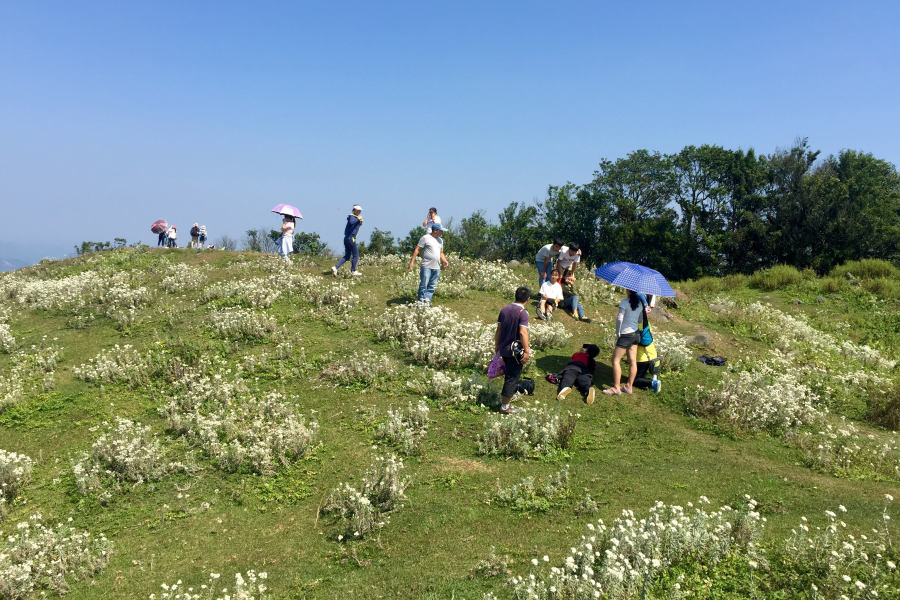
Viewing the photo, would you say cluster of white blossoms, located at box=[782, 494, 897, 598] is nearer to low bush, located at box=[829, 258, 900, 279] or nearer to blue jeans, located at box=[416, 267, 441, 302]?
blue jeans, located at box=[416, 267, 441, 302]

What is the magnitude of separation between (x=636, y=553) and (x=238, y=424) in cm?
618

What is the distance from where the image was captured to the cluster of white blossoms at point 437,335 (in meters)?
11.1

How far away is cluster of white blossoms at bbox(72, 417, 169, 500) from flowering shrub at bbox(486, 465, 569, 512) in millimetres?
4521

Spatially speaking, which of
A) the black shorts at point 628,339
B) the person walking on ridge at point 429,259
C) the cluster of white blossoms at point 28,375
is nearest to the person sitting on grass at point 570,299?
the person walking on ridge at point 429,259

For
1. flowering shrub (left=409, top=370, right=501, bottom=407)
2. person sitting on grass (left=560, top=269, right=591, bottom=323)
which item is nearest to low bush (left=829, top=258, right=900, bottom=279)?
person sitting on grass (left=560, top=269, right=591, bottom=323)

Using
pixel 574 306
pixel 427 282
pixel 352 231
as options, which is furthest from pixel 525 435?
pixel 352 231

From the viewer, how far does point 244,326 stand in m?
12.4

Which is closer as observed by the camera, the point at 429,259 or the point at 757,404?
the point at 757,404

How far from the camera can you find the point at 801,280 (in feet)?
78.8

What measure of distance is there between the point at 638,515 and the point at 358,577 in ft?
10.6

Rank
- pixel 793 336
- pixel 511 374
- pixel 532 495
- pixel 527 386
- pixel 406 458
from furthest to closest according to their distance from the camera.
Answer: pixel 793 336 → pixel 527 386 → pixel 511 374 → pixel 406 458 → pixel 532 495

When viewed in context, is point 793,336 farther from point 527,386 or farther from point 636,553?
point 636,553

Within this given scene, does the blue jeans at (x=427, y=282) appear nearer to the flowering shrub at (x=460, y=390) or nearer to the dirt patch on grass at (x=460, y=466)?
the flowering shrub at (x=460, y=390)

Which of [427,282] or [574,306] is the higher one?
[427,282]
